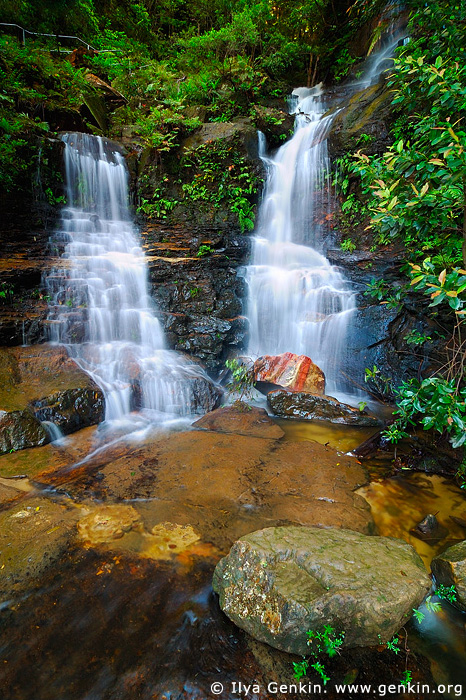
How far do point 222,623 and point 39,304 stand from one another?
7.47m

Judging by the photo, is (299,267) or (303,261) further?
(303,261)

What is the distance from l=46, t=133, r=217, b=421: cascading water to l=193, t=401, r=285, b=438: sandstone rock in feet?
2.33

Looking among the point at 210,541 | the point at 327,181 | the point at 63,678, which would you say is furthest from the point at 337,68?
the point at 63,678

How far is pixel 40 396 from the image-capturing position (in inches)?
227

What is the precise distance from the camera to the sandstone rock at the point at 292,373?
719cm

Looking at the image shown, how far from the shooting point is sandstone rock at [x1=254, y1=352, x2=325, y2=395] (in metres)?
7.19

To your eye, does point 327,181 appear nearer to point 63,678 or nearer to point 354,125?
point 354,125

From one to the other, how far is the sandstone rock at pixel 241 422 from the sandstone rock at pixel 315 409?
0.36 metres

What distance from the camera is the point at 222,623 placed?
240 cm

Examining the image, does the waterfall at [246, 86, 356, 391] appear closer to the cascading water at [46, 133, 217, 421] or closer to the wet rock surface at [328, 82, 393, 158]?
the wet rock surface at [328, 82, 393, 158]

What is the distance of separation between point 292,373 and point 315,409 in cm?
118

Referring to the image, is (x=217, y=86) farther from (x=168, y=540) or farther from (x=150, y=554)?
(x=150, y=554)
